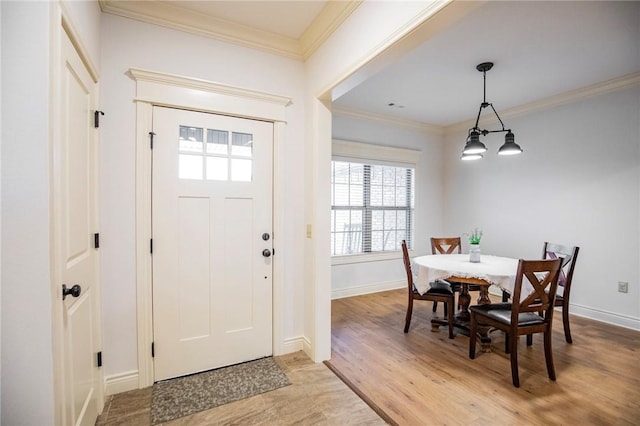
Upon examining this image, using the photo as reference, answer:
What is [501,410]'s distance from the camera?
76.0 inches

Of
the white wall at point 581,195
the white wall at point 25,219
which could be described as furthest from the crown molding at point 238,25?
the white wall at point 581,195

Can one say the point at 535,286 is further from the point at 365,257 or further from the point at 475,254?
the point at 365,257

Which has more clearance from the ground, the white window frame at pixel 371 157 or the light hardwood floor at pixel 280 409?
the white window frame at pixel 371 157

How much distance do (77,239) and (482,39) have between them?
10.8 feet

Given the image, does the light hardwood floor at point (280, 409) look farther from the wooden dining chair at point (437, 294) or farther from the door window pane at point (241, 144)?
the door window pane at point (241, 144)

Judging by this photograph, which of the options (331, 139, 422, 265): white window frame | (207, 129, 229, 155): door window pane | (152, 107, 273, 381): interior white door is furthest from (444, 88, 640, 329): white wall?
(207, 129, 229, 155): door window pane

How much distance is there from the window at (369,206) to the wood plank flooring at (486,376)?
1432 millimetres

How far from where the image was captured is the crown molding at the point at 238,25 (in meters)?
2.10

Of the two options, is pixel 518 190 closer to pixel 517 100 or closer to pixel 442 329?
pixel 517 100

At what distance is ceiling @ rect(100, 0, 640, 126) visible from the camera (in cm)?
217

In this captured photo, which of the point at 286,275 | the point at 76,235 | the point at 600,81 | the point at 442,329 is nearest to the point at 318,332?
the point at 286,275

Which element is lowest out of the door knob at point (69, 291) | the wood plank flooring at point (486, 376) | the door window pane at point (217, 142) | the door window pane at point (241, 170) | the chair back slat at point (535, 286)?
the wood plank flooring at point (486, 376)

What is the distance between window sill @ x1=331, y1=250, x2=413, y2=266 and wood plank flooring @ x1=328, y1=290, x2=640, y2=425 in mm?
1092

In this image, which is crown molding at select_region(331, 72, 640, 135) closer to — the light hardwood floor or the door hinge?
the door hinge
